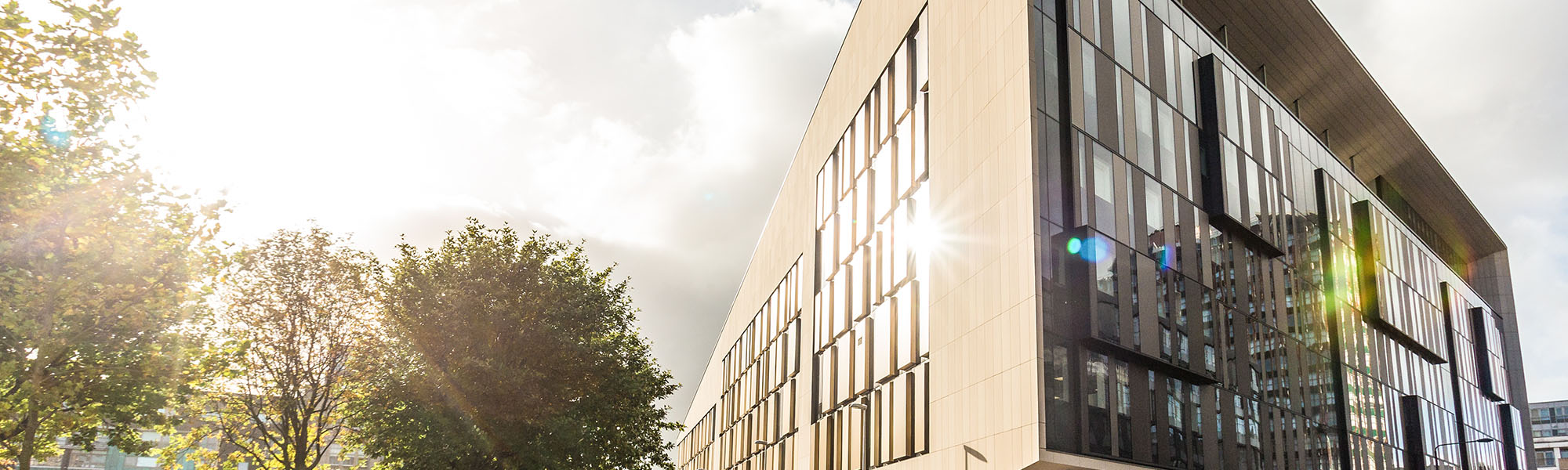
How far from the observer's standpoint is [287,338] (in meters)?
30.0

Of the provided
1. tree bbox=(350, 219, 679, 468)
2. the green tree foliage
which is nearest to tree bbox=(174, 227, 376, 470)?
tree bbox=(350, 219, 679, 468)

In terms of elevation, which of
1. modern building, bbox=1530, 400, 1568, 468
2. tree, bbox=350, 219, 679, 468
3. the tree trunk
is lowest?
the tree trunk

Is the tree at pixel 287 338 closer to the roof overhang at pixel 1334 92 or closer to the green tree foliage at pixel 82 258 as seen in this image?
the green tree foliage at pixel 82 258

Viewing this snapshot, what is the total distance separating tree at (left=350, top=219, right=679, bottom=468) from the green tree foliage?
29.0ft

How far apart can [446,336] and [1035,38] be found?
20.3m

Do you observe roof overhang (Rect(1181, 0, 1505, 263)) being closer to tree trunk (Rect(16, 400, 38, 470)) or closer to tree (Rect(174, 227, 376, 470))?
tree (Rect(174, 227, 376, 470))

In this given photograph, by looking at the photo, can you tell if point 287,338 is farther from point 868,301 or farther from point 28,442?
point 868,301

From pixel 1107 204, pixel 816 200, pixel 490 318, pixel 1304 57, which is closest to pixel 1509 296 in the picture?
pixel 1304 57

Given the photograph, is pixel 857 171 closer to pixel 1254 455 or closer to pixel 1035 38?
pixel 1035 38

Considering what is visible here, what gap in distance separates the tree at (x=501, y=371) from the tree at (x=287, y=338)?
1094mm

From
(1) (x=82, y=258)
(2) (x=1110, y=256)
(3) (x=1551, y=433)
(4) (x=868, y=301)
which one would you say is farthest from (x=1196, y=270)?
(3) (x=1551, y=433)

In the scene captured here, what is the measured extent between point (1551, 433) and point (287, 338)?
160 meters

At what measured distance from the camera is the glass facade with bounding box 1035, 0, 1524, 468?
2523 cm

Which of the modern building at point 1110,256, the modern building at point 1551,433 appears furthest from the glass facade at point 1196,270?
the modern building at point 1551,433
